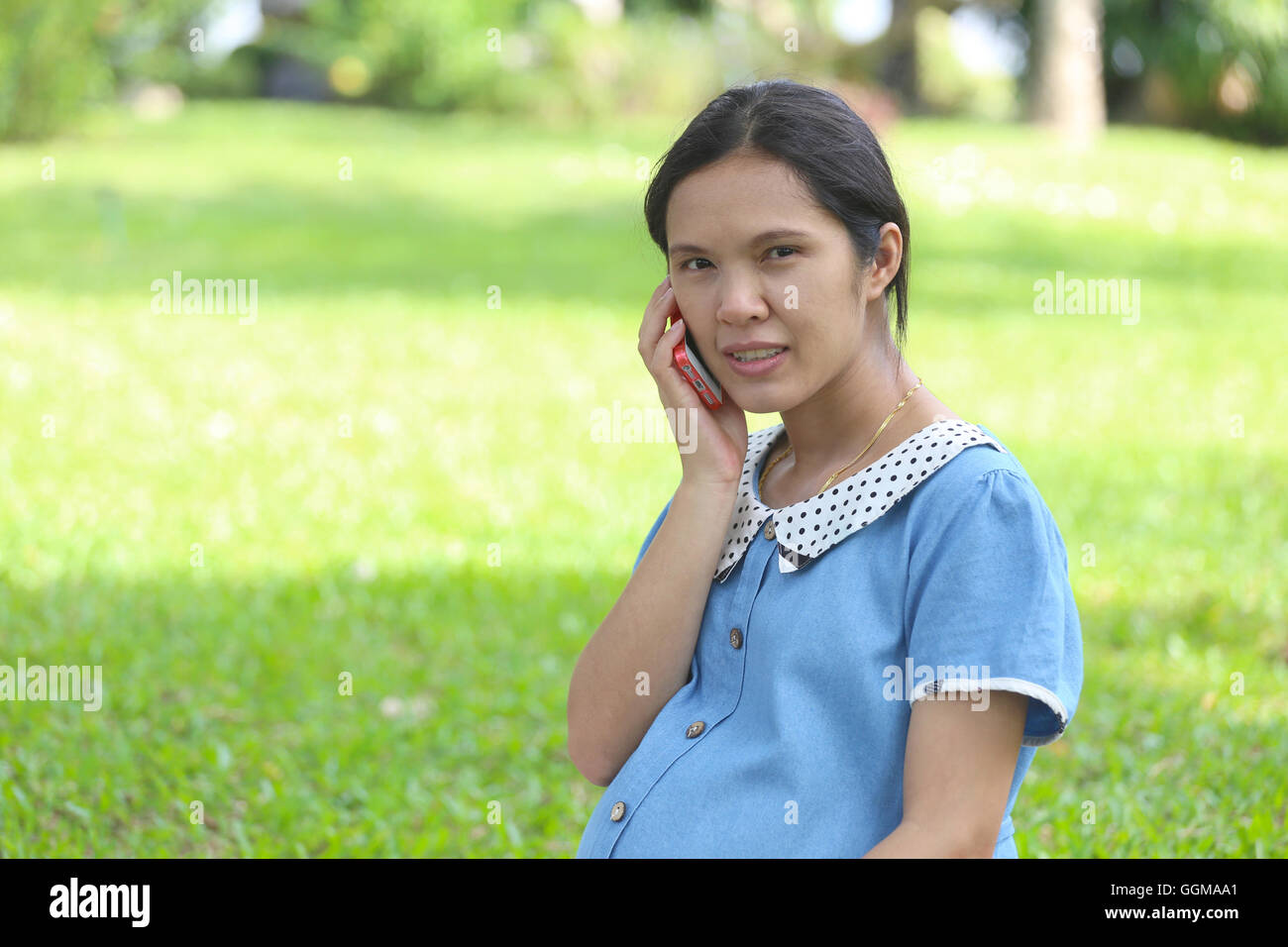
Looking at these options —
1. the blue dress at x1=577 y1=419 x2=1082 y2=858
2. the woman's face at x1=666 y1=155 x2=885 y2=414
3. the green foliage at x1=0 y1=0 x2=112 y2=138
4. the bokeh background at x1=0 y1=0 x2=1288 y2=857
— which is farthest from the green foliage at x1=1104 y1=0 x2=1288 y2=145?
the blue dress at x1=577 y1=419 x2=1082 y2=858

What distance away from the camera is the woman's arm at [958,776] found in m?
1.69

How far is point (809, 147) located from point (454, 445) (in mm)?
5490

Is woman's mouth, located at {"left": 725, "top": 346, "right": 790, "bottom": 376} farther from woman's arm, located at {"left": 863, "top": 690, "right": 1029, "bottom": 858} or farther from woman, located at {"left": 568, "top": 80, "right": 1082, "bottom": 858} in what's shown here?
woman's arm, located at {"left": 863, "top": 690, "right": 1029, "bottom": 858}

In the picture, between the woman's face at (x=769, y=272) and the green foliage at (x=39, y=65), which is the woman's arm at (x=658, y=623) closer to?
the woman's face at (x=769, y=272)

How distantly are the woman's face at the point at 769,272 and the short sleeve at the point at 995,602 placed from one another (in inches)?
12.2

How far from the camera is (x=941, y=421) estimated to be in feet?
6.36

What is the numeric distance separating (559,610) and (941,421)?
11.4 ft

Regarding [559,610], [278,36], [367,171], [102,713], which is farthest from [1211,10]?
[102,713]

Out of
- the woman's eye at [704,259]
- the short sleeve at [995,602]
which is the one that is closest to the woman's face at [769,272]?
the woman's eye at [704,259]

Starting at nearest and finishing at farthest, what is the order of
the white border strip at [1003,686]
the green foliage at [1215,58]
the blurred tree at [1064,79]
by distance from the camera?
the white border strip at [1003,686], the blurred tree at [1064,79], the green foliage at [1215,58]

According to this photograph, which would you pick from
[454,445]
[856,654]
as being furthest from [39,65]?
[856,654]

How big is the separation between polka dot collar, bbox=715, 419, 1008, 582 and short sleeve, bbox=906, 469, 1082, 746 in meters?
0.09
